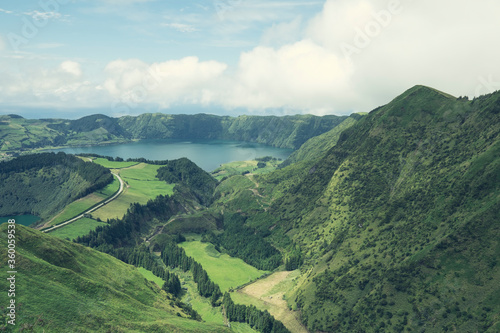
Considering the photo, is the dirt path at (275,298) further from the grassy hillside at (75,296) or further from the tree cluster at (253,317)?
the grassy hillside at (75,296)

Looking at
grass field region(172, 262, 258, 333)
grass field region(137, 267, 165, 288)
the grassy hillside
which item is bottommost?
grass field region(172, 262, 258, 333)

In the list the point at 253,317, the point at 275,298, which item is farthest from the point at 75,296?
the point at 275,298

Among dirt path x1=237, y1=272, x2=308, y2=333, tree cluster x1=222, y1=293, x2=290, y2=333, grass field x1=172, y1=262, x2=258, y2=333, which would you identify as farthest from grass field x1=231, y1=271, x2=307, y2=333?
grass field x1=172, y1=262, x2=258, y2=333

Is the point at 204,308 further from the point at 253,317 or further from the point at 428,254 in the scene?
the point at 428,254

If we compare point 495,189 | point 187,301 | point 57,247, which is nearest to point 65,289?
point 57,247

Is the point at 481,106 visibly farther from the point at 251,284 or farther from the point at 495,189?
the point at 251,284

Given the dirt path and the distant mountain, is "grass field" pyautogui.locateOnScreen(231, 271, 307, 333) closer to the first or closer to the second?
the dirt path
